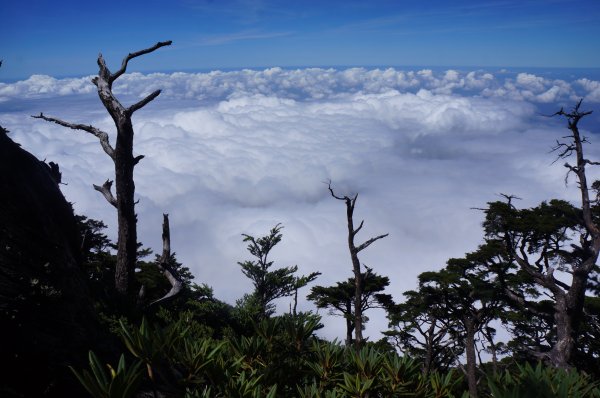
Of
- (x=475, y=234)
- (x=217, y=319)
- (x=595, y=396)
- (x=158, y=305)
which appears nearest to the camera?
(x=595, y=396)

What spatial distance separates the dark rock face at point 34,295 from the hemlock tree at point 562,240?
566 inches

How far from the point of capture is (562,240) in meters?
15.6

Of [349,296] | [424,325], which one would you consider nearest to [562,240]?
[424,325]

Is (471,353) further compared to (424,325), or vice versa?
(424,325)

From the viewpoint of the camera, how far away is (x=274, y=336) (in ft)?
14.3

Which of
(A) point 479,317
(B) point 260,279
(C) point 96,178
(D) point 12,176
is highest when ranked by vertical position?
(C) point 96,178

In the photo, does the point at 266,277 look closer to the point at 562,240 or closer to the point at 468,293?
the point at 468,293

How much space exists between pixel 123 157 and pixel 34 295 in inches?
201

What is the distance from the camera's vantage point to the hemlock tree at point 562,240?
43.1 feet

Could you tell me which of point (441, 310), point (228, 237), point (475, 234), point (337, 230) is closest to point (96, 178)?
point (228, 237)

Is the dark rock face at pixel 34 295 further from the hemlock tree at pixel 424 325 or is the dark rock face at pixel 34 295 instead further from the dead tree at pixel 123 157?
the hemlock tree at pixel 424 325

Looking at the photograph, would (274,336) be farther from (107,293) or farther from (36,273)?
(107,293)

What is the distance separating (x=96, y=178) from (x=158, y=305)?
200651 mm

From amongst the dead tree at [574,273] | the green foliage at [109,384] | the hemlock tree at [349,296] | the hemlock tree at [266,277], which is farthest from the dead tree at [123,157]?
the dead tree at [574,273]
